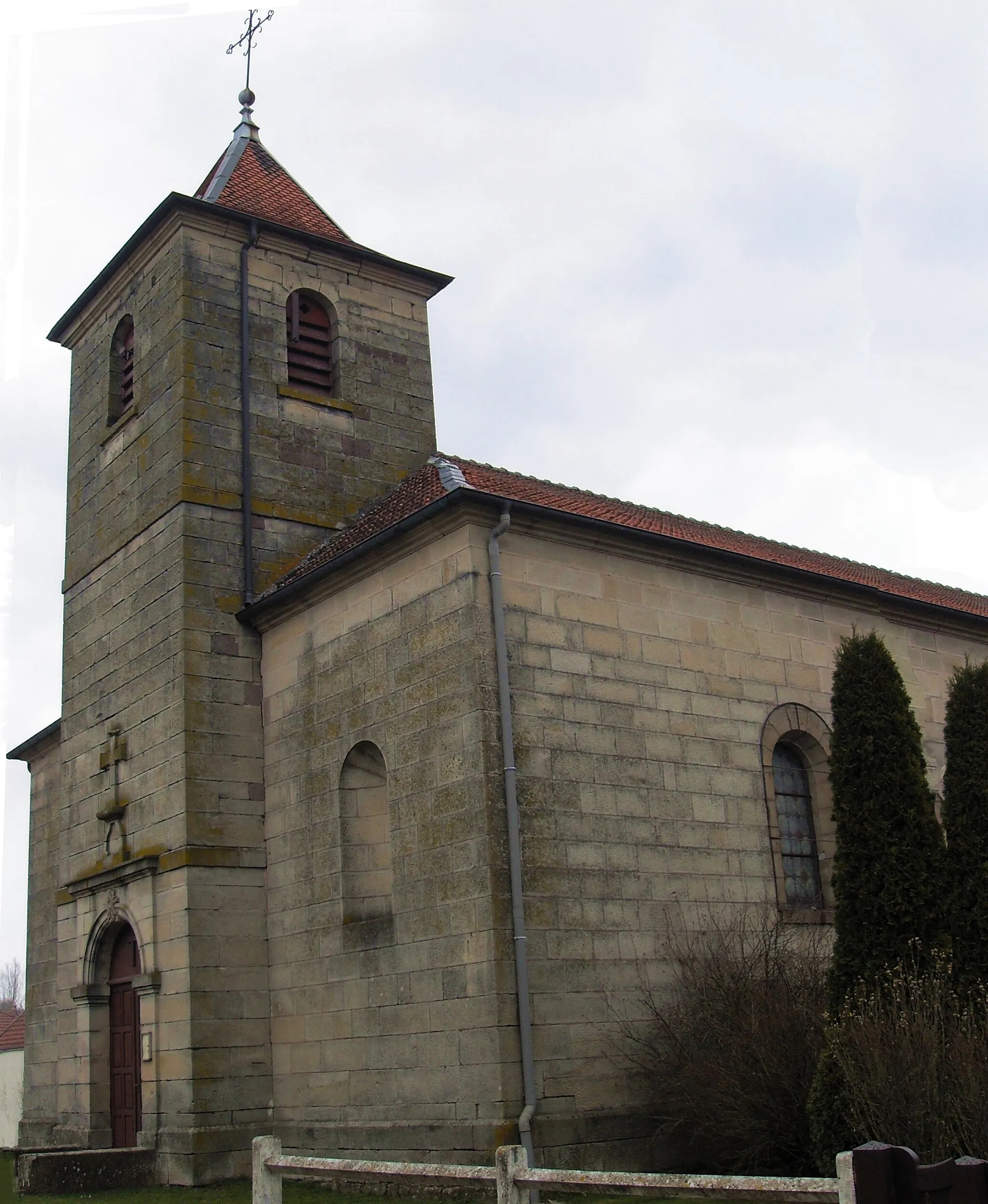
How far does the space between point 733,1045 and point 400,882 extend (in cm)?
357

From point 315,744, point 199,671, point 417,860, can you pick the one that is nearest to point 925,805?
point 417,860

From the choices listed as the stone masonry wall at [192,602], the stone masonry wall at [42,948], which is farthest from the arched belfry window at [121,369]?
the stone masonry wall at [42,948]

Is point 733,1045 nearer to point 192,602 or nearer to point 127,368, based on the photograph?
point 192,602

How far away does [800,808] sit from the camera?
15.4 metres

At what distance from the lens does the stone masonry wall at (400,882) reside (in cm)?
1194

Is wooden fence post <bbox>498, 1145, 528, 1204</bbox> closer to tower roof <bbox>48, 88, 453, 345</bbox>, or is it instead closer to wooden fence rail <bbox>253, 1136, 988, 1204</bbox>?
wooden fence rail <bbox>253, 1136, 988, 1204</bbox>

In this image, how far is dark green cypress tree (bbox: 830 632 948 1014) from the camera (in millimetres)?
11156

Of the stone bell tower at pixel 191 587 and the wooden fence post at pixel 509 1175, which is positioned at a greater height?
the stone bell tower at pixel 191 587

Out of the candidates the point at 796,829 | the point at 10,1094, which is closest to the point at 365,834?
the point at 796,829

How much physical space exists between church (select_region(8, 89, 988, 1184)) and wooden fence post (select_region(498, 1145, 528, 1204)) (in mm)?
4883

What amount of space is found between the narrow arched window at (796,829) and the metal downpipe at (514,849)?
3.98 m

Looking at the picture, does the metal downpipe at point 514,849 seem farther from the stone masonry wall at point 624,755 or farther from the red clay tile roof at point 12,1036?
the red clay tile roof at point 12,1036

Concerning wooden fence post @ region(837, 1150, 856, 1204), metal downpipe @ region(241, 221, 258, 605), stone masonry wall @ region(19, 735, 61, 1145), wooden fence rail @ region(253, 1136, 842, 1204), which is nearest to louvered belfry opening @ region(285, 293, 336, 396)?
metal downpipe @ region(241, 221, 258, 605)

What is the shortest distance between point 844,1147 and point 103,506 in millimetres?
12840
